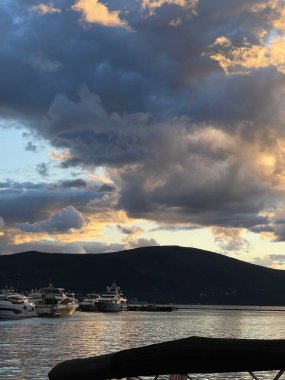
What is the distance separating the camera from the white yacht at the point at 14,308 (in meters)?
163

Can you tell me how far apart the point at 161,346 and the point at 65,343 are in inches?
2849

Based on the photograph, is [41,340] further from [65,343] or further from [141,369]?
[141,369]

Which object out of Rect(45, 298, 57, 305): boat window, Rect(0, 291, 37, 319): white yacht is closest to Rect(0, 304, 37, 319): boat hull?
Rect(0, 291, 37, 319): white yacht

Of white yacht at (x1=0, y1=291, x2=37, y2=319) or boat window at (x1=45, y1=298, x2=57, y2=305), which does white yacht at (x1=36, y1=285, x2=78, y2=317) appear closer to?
boat window at (x1=45, y1=298, x2=57, y2=305)

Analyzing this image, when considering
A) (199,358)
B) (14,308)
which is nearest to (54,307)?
(14,308)

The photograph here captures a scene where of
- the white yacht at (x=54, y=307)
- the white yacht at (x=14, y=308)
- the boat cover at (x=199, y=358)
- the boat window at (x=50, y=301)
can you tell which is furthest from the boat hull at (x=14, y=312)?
the boat cover at (x=199, y=358)

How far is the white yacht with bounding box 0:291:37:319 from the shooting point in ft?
536

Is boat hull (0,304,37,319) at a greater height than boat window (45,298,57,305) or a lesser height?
lesser

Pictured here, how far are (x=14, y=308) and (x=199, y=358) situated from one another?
528ft

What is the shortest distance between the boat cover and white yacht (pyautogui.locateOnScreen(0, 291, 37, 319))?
15570cm

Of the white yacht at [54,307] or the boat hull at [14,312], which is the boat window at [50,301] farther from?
the boat hull at [14,312]

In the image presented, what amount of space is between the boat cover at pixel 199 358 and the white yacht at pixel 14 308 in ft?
511

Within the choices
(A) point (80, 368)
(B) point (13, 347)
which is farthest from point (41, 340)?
(A) point (80, 368)

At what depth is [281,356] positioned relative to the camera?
488 inches
